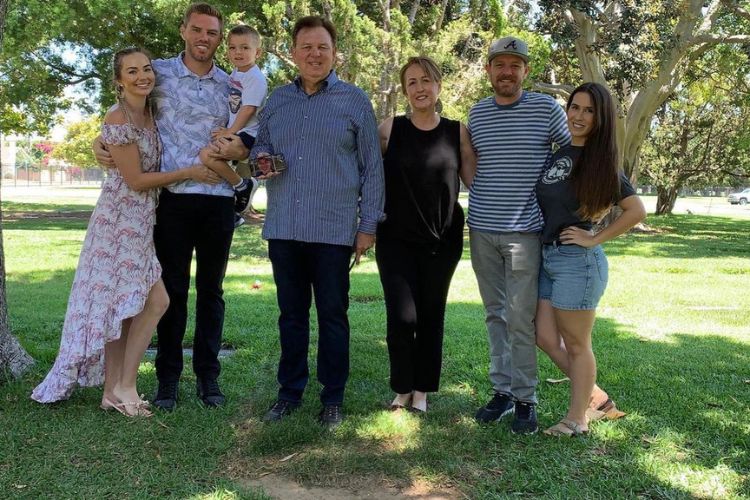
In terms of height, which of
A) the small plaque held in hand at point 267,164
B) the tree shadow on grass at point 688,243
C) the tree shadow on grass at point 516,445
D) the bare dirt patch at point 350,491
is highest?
the small plaque held in hand at point 267,164

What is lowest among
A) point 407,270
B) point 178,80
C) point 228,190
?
point 407,270

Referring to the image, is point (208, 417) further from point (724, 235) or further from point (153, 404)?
point (724, 235)

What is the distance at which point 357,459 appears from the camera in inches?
132

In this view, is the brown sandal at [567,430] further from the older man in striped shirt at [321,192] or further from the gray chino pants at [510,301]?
the older man in striped shirt at [321,192]

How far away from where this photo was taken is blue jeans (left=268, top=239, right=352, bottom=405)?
12.2 ft

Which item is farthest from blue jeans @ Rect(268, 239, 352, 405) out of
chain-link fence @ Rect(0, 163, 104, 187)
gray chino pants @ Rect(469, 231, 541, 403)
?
chain-link fence @ Rect(0, 163, 104, 187)

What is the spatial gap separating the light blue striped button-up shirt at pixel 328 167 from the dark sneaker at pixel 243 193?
0.27 m

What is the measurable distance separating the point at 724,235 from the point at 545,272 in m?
20.1

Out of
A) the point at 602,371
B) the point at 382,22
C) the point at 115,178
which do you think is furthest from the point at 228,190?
the point at 382,22

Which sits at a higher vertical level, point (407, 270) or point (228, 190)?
point (228, 190)

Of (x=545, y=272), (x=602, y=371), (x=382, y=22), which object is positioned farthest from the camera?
(x=382, y=22)

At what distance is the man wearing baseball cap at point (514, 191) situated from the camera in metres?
3.64

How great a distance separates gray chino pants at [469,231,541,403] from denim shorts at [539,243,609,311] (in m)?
0.16

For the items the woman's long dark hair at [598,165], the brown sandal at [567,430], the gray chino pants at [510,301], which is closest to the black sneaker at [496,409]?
the gray chino pants at [510,301]
